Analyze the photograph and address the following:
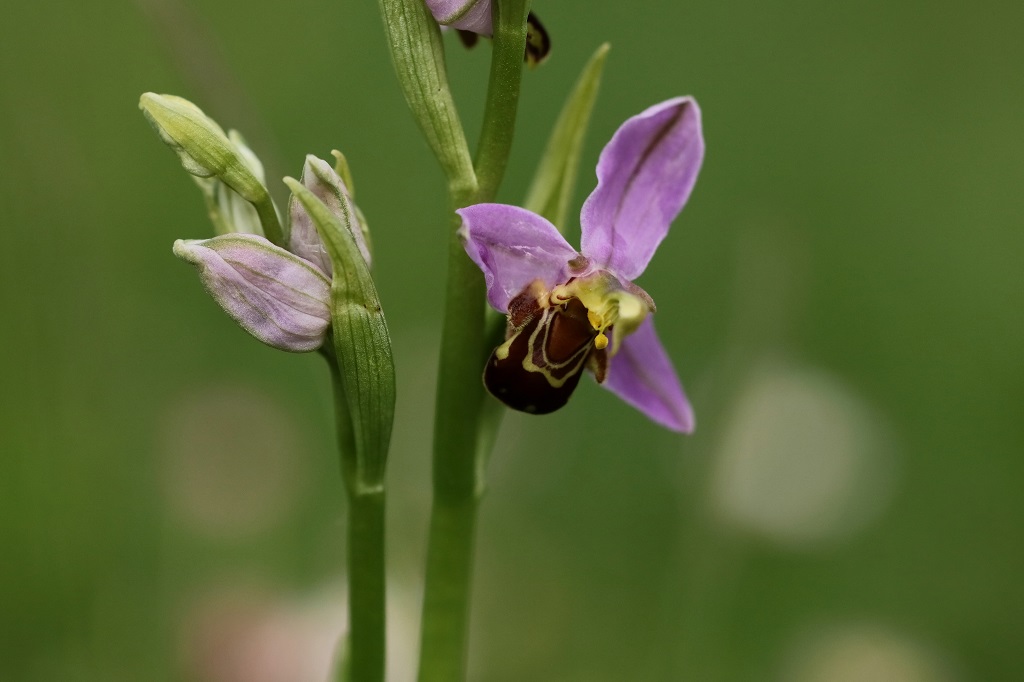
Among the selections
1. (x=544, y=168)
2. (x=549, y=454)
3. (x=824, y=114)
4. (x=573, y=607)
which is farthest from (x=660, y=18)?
(x=544, y=168)

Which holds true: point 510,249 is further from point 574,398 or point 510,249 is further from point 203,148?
point 574,398

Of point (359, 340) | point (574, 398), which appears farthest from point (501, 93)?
point (574, 398)

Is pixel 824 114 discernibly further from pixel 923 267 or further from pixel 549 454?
pixel 549 454

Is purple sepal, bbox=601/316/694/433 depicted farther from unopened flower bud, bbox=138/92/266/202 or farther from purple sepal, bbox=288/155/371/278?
unopened flower bud, bbox=138/92/266/202

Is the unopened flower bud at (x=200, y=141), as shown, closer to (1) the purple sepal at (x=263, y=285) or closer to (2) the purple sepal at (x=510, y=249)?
(1) the purple sepal at (x=263, y=285)

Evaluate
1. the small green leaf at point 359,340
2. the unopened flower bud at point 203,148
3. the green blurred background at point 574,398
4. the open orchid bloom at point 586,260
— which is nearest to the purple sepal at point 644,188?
the open orchid bloom at point 586,260

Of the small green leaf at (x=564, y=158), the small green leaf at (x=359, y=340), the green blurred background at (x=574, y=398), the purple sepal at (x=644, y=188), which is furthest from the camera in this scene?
the green blurred background at (x=574, y=398)

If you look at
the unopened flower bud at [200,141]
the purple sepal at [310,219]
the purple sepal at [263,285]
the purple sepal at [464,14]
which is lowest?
the purple sepal at [263,285]

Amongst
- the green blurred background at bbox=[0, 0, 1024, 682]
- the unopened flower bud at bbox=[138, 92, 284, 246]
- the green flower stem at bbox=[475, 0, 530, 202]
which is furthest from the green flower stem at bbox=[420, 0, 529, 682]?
the green blurred background at bbox=[0, 0, 1024, 682]
